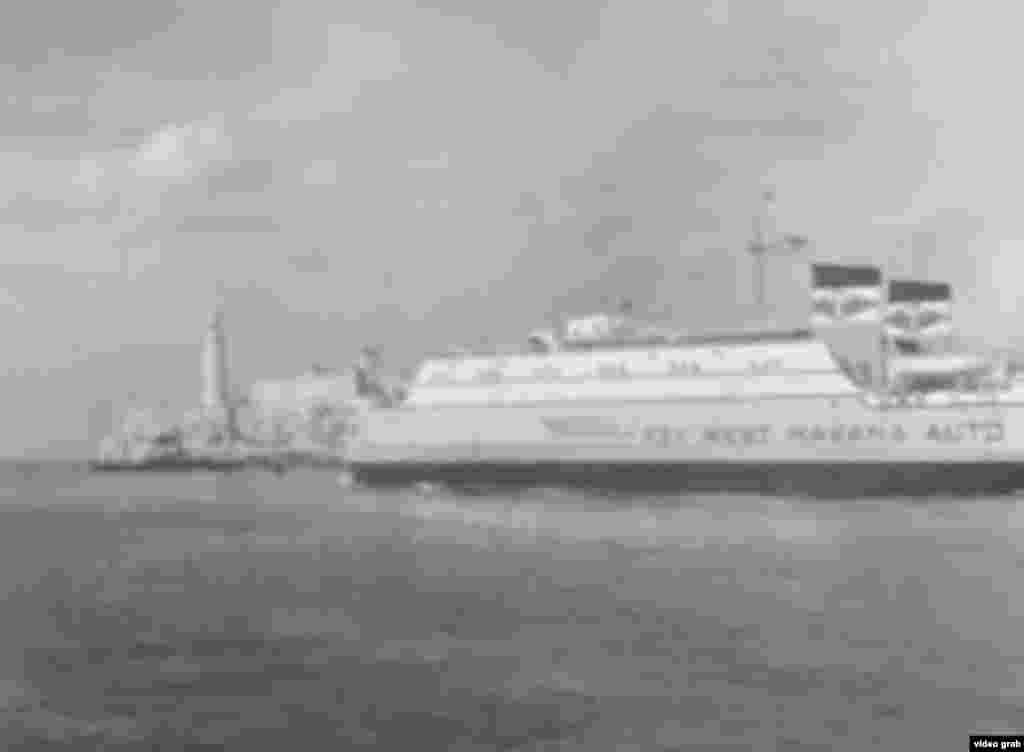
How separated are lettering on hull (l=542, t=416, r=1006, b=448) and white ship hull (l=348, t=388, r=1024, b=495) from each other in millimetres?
41

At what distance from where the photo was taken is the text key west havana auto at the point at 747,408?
4500 cm

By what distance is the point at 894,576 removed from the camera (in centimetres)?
2402

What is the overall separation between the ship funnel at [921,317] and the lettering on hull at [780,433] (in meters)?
5.94

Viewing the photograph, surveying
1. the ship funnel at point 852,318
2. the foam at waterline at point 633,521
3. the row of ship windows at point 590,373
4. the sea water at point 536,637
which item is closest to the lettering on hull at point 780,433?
the row of ship windows at point 590,373

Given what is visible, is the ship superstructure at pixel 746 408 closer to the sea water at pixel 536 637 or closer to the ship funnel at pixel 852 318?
the ship funnel at pixel 852 318

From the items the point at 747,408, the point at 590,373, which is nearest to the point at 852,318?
the point at 747,408

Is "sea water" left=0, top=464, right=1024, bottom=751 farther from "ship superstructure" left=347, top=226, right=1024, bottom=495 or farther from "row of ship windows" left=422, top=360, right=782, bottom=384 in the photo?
"row of ship windows" left=422, top=360, right=782, bottom=384

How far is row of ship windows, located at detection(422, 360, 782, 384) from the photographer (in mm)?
49531

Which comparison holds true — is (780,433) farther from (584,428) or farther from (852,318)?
(584,428)

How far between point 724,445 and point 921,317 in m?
9.78

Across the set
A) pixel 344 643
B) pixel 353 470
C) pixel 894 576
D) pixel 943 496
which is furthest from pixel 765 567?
pixel 353 470

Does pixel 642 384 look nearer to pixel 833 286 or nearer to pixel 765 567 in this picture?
pixel 833 286

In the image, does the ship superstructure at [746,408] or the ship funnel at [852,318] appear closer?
the ship superstructure at [746,408]

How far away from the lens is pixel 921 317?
5050cm
